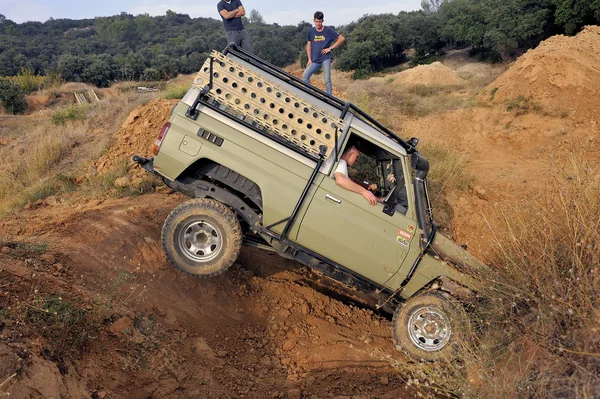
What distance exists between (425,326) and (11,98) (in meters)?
29.6

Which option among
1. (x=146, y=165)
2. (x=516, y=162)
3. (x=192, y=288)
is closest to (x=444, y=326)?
(x=192, y=288)

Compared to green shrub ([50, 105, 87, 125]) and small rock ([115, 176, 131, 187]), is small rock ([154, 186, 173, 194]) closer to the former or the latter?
small rock ([115, 176, 131, 187])

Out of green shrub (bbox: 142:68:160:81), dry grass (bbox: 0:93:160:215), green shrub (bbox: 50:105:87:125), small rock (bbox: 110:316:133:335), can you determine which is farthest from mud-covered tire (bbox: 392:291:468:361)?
green shrub (bbox: 142:68:160:81)

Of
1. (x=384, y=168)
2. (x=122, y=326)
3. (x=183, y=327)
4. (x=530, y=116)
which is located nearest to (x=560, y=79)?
(x=530, y=116)

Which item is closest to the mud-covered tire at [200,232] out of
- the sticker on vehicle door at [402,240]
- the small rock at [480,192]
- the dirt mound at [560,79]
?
the sticker on vehicle door at [402,240]

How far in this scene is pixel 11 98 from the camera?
26828mm

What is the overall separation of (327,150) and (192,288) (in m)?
2.31

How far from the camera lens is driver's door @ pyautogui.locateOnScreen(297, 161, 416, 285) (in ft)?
15.4

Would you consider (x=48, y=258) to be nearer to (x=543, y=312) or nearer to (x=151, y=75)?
(x=543, y=312)

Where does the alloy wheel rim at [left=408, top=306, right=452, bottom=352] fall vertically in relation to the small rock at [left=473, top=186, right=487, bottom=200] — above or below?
below

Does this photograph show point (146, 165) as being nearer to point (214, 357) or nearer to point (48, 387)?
point (214, 357)

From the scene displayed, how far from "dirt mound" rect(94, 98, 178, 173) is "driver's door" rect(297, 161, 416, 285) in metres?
5.22

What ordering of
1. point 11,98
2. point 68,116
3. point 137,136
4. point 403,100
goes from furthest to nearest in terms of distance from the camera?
point 11,98
point 403,100
point 68,116
point 137,136

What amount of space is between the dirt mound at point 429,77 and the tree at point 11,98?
22270 mm
